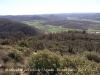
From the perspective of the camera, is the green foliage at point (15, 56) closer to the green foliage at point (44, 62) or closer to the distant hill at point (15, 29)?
the green foliage at point (44, 62)

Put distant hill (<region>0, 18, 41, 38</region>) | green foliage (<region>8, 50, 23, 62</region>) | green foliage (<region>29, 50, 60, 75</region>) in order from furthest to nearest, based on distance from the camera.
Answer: distant hill (<region>0, 18, 41, 38</region>) → green foliage (<region>8, 50, 23, 62</region>) → green foliage (<region>29, 50, 60, 75</region>)

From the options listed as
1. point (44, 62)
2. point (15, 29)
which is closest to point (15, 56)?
point (44, 62)

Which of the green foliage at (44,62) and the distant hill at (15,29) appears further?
the distant hill at (15,29)

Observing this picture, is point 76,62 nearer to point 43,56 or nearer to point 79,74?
point 43,56

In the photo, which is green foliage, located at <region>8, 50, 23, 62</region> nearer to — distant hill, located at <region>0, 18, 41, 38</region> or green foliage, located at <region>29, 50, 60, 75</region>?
green foliage, located at <region>29, 50, 60, 75</region>

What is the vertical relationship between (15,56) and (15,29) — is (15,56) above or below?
above

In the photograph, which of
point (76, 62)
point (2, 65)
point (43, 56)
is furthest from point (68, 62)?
point (2, 65)

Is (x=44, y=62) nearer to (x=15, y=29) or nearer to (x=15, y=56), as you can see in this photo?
(x=15, y=56)

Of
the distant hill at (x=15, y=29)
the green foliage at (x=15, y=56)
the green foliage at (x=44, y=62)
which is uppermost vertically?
the green foliage at (x=44, y=62)

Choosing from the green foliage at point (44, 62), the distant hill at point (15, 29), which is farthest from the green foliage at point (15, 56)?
the distant hill at point (15, 29)

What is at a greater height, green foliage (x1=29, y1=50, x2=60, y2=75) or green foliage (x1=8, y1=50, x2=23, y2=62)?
green foliage (x1=29, y1=50, x2=60, y2=75)

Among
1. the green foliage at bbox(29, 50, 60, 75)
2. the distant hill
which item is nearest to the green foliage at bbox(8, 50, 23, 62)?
the green foliage at bbox(29, 50, 60, 75)
